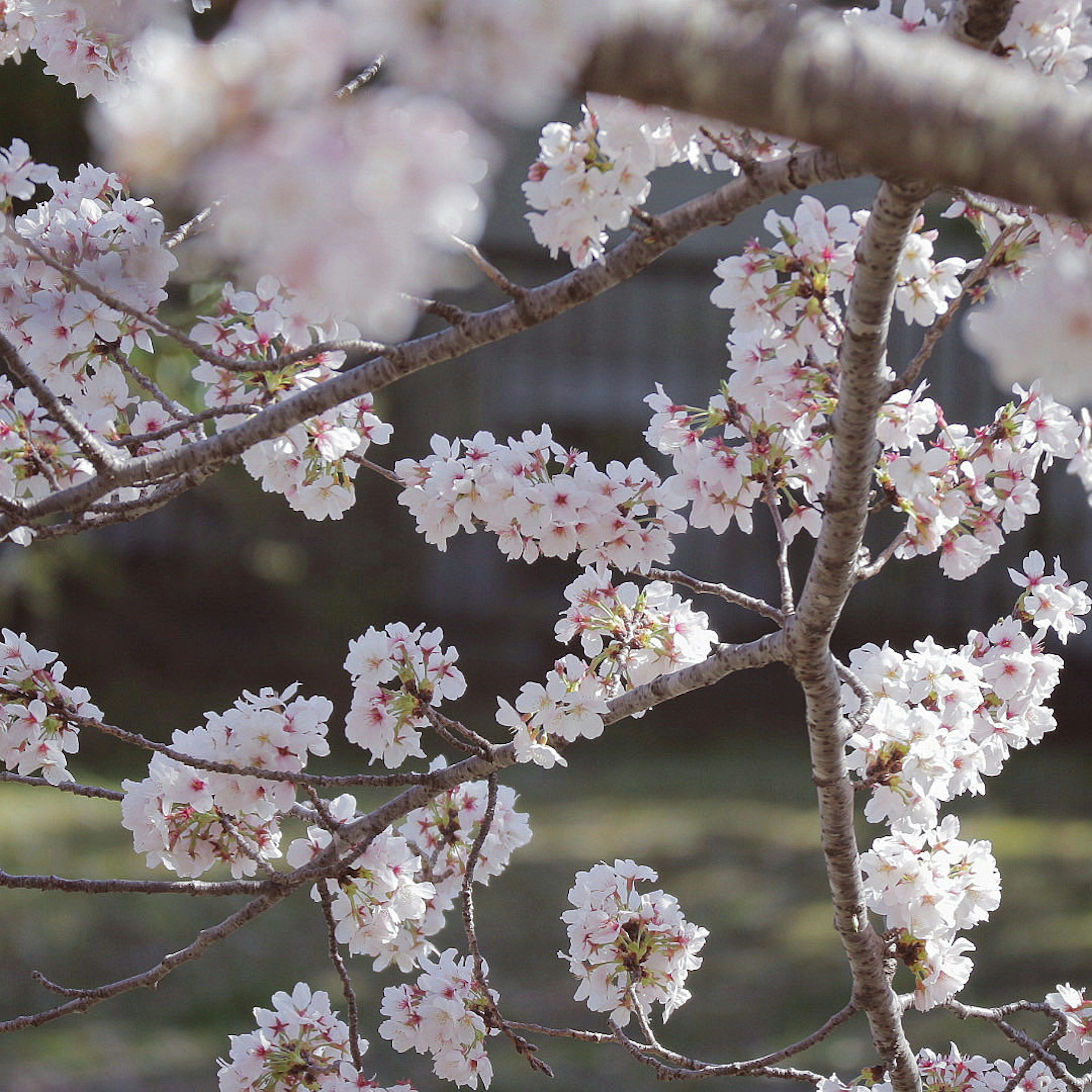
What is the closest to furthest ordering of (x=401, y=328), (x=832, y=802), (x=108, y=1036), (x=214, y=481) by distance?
1. (x=401, y=328)
2. (x=832, y=802)
3. (x=108, y=1036)
4. (x=214, y=481)

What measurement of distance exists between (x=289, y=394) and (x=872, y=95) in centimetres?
84

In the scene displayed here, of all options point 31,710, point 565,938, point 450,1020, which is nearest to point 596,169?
point 31,710

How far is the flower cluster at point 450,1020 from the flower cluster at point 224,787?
250 mm

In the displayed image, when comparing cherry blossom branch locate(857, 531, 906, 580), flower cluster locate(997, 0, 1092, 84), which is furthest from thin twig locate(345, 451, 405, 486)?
flower cluster locate(997, 0, 1092, 84)

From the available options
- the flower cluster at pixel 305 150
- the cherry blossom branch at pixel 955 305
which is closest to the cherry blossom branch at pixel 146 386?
the cherry blossom branch at pixel 955 305

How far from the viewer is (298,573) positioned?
657 centimetres

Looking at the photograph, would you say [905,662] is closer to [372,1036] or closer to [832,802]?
[832,802]

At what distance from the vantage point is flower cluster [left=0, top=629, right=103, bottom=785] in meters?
1.39

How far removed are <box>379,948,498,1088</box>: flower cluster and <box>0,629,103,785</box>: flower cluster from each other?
47 centimetres

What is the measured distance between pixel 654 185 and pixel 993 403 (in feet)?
6.91

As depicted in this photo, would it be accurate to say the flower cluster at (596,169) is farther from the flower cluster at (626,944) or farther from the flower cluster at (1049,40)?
the flower cluster at (626,944)

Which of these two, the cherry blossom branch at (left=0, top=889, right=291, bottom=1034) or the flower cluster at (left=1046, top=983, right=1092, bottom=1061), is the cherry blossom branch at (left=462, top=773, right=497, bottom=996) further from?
the flower cluster at (left=1046, top=983, right=1092, bottom=1061)

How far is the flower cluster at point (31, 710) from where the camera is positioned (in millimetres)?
1388

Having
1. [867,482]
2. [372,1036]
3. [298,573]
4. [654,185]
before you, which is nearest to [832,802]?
[867,482]
